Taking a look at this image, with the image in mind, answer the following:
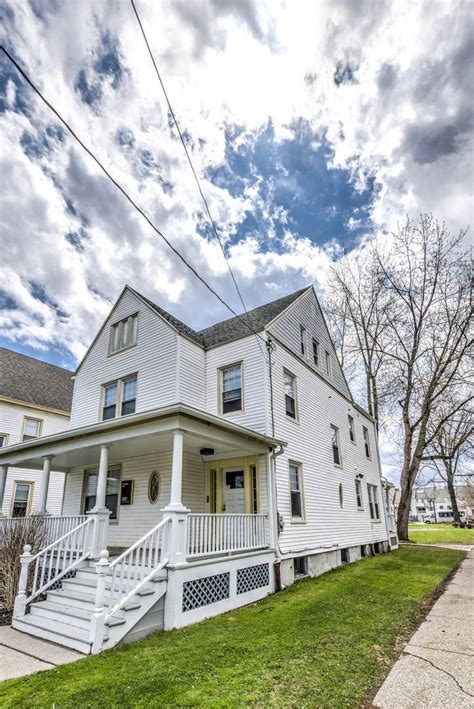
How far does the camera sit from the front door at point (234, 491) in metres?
9.85

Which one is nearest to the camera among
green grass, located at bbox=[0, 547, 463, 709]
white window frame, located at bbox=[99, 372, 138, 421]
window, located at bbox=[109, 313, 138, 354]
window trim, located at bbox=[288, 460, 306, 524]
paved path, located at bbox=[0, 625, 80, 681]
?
green grass, located at bbox=[0, 547, 463, 709]

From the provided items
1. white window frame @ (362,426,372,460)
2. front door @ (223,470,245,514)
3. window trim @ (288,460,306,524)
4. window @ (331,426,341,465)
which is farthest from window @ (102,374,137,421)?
white window frame @ (362,426,372,460)

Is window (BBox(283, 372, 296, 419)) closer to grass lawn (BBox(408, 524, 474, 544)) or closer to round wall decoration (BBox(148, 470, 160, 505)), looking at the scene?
round wall decoration (BBox(148, 470, 160, 505))

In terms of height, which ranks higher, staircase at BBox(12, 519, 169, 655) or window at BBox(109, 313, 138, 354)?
window at BBox(109, 313, 138, 354)

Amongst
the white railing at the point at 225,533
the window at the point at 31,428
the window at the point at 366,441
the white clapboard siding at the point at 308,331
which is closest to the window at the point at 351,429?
the white clapboard siding at the point at 308,331

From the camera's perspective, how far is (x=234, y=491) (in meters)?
10.0

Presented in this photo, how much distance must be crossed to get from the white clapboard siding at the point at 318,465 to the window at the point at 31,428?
525 inches

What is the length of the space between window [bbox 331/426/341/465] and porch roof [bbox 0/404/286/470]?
17.2ft

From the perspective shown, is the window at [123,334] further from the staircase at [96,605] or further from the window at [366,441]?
the window at [366,441]

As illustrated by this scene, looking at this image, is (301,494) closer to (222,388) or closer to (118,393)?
(222,388)

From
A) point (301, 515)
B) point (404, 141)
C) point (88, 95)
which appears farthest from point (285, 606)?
point (404, 141)

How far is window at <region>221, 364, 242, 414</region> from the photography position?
423 inches

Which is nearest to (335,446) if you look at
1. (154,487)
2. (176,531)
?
(154,487)

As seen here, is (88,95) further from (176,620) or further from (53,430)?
(53,430)
